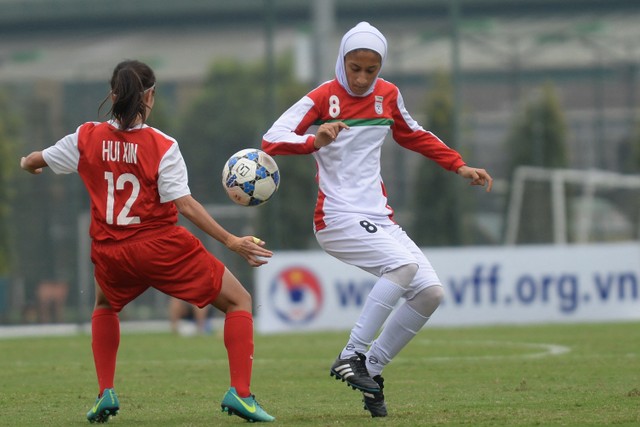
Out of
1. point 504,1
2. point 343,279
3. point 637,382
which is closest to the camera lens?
point 637,382

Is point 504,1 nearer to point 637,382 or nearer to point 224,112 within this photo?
point 224,112

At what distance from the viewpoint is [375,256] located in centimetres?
759

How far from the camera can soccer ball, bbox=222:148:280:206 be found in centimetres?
748

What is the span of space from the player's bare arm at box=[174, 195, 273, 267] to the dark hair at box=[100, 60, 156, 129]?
51 centimetres

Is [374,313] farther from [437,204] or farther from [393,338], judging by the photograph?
[437,204]

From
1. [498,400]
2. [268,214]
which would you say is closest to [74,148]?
[498,400]

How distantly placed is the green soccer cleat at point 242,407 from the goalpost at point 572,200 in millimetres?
16380

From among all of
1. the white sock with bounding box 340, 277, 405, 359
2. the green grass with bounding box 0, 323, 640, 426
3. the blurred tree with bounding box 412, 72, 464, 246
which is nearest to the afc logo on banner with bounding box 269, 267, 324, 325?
the green grass with bounding box 0, 323, 640, 426

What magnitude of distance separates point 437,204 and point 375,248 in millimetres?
15928

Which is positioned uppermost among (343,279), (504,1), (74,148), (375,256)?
(504,1)

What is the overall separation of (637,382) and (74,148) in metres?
4.35

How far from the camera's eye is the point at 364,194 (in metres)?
7.71

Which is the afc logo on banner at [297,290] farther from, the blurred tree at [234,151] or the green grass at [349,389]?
the blurred tree at [234,151]

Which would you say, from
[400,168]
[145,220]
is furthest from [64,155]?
[400,168]
